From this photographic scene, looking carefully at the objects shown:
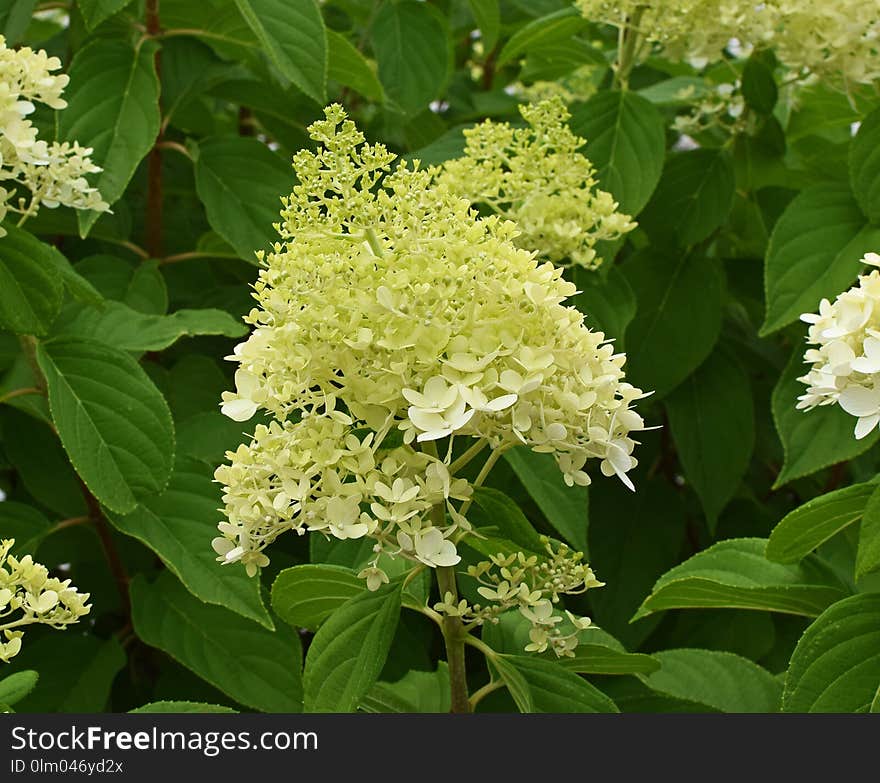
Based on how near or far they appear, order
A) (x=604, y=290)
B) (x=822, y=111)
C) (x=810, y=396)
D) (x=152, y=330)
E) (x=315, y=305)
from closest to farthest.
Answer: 1. (x=315, y=305)
2. (x=810, y=396)
3. (x=152, y=330)
4. (x=604, y=290)
5. (x=822, y=111)

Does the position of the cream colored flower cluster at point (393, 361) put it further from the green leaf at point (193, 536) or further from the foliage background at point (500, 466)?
the green leaf at point (193, 536)

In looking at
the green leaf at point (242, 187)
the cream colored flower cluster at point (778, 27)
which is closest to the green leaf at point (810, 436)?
the cream colored flower cluster at point (778, 27)

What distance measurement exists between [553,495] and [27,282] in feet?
2.25

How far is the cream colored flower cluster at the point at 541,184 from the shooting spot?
60.1 inches

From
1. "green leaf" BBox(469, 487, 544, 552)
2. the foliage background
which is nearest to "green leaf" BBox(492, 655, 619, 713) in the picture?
the foliage background

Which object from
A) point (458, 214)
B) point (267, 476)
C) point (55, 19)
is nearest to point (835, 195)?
point (458, 214)

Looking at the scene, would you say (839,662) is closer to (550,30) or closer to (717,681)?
(717,681)

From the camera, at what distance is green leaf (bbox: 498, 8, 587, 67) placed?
2.09 metres

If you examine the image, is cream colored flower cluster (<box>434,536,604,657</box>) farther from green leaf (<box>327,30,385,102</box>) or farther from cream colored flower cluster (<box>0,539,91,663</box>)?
green leaf (<box>327,30,385,102</box>)

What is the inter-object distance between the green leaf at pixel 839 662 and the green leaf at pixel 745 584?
0.12 metres

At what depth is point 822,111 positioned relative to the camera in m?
2.31

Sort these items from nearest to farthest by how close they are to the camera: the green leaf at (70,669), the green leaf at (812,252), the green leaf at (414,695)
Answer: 1. the green leaf at (414,695)
2. the green leaf at (70,669)
3. the green leaf at (812,252)

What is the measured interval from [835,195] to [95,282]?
1.10 m

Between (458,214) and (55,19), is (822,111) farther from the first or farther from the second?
(55,19)
